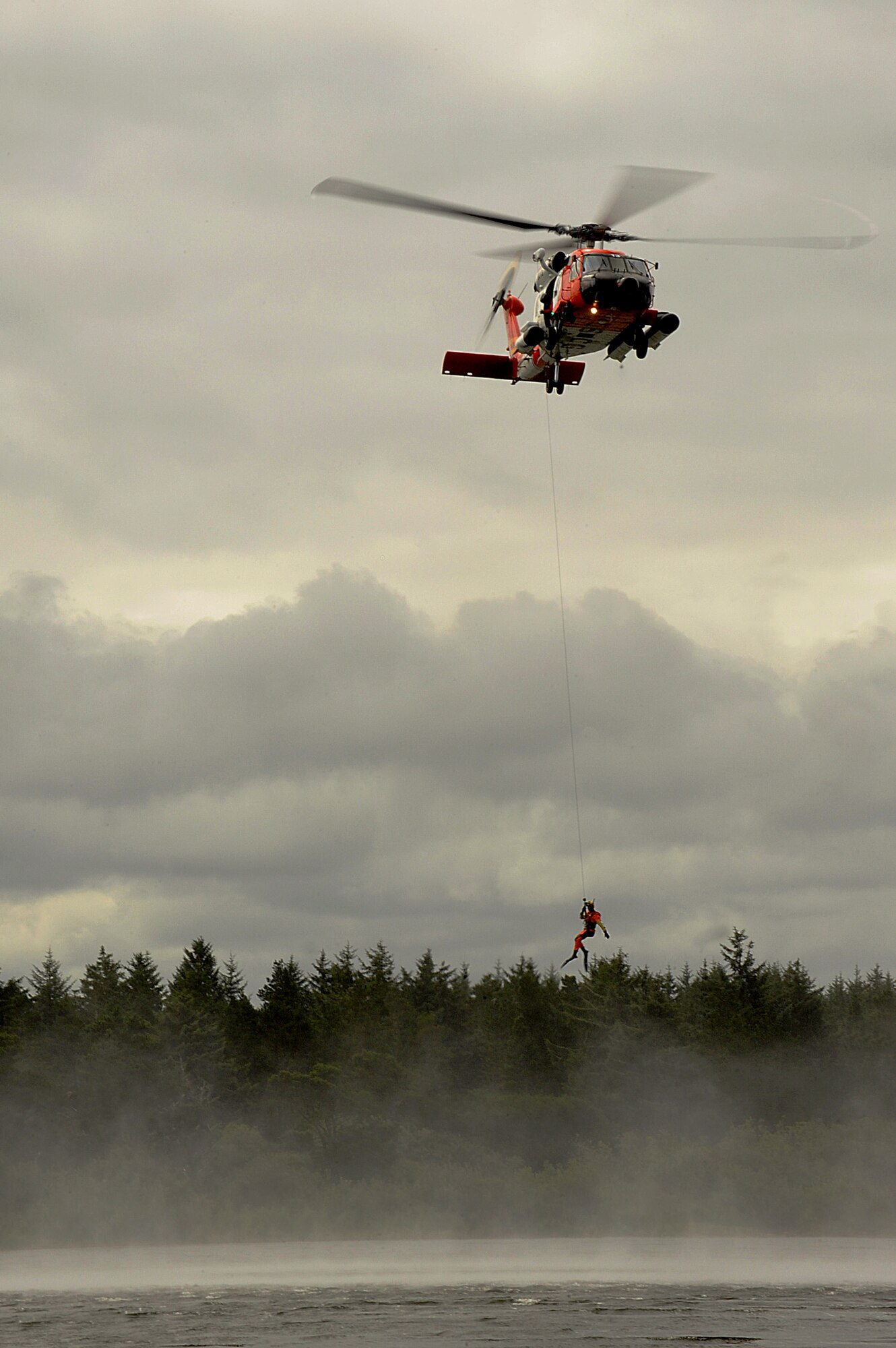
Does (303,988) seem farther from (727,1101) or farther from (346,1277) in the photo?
(346,1277)

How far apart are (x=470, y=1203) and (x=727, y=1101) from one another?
18.5 m

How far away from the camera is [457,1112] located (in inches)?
3632

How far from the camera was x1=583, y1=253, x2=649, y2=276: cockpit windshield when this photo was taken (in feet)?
124

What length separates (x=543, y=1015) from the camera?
104 meters

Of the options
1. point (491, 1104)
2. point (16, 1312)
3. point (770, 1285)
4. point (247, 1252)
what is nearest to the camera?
point (16, 1312)

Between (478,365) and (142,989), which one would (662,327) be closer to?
(478,365)

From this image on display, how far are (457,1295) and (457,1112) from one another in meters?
39.3

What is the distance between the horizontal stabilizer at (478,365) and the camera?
141ft

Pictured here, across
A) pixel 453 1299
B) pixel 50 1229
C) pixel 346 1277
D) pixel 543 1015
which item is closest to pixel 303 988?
pixel 543 1015

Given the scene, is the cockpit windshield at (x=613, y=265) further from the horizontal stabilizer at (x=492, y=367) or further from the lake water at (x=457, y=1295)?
the lake water at (x=457, y=1295)

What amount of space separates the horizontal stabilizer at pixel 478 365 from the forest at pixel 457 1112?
53.6 m

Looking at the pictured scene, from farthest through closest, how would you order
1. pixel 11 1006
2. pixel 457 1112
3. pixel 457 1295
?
pixel 11 1006
pixel 457 1112
pixel 457 1295

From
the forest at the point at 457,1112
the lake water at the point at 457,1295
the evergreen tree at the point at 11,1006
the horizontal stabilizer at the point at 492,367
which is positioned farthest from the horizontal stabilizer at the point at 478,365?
the evergreen tree at the point at 11,1006

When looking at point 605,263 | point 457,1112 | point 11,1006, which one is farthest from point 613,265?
point 11,1006
